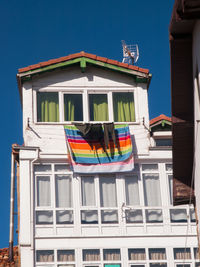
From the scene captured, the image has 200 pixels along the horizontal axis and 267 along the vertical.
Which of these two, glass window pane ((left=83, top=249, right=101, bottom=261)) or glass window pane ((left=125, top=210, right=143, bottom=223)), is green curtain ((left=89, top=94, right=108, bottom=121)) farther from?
glass window pane ((left=83, top=249, right=101, bottom=261))

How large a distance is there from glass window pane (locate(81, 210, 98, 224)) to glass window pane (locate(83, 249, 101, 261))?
108 cm

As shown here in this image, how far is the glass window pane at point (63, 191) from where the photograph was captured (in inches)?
955

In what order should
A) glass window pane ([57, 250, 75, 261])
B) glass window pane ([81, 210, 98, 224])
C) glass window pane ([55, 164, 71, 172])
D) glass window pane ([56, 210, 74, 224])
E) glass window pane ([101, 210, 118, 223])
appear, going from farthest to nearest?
glass window pane ([55, 164, 71, 172])
glass window pane ([101, 210, 118, 223])
glass window pane ([81, 210, 98, 224])
glass window pane ([56, 210, 74, 224])
glass window pane ([57, 250, 75, 261])

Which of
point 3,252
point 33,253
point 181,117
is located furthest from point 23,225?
point 181,117

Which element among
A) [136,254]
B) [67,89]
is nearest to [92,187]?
[136,254]

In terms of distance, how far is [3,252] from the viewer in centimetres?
2592

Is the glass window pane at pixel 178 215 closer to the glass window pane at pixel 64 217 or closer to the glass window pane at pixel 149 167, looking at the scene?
the glass window pane at pixel 149 167

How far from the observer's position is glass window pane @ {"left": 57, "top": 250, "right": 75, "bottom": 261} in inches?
922

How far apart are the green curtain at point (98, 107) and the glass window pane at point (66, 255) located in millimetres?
5495

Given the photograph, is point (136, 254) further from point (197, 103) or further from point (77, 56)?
point (197, 103)

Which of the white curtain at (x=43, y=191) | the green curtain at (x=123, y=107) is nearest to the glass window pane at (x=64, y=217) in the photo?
the white curtain at (x=43, y=191)

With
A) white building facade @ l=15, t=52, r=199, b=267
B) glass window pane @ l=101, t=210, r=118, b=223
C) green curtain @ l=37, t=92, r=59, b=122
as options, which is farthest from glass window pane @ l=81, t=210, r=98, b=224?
green curtain @ l=37, t=92, r=59, b=122

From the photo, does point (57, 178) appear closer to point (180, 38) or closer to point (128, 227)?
point (128, 227)

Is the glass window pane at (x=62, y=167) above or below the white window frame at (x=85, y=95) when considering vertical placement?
below
